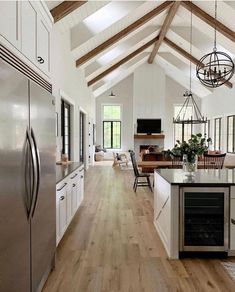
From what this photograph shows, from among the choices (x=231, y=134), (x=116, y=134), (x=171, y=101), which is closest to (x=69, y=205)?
(x=231, y=134)

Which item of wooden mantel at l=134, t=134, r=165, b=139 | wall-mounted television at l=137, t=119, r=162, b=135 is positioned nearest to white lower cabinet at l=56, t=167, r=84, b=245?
wooden mantel at l=134, t=134, r=165, b=139

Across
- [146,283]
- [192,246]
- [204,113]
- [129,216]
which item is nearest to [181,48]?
[204,113]

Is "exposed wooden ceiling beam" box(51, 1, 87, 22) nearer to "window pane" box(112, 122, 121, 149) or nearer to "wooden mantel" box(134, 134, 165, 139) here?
"wooden mantel" box(134, 134, 165, 139)

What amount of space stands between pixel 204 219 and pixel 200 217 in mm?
49

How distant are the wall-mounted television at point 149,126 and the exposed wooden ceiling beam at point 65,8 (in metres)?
9.67

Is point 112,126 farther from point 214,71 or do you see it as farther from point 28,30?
point 28,30

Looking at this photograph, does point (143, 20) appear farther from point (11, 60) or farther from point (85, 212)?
point (11, 60)

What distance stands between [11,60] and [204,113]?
14210mm

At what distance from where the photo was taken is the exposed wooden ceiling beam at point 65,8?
16.6 ft

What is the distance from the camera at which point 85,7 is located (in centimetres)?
533

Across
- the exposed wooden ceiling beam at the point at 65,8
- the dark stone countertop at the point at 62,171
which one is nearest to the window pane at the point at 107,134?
the exposed wooden ceiling beam at the point at 65,8

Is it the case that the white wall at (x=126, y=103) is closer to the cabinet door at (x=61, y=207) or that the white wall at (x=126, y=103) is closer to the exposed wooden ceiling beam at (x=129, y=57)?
the exposed wooden ceiling beam at (x=129, y=57)

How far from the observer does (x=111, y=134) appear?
16578 mm

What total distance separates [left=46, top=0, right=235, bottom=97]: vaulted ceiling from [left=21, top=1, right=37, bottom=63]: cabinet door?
6.20 ft
